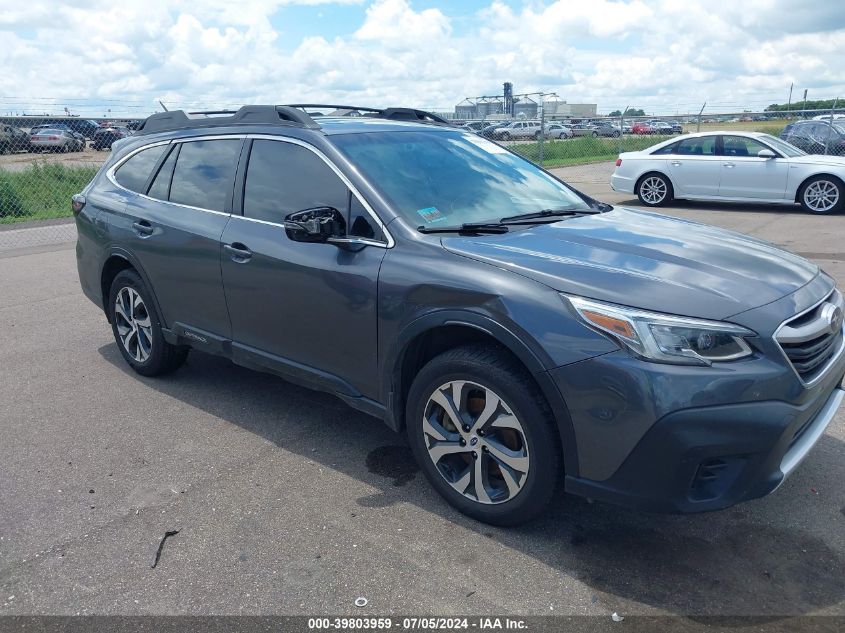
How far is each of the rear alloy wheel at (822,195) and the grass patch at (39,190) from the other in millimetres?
13404

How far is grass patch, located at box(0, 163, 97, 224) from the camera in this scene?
45.2ft

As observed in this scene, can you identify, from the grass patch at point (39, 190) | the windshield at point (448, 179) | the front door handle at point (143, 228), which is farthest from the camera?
the grass patch at point (39, 190)

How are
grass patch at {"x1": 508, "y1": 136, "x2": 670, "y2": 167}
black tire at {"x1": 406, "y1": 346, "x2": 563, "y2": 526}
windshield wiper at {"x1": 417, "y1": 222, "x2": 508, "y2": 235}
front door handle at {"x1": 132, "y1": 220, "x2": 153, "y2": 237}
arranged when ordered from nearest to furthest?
black tire at {"x1": 406, "y1": 346, "x2": 563, "y2": 526}
windshield wiper at {"x1": 417, "y1": 222, "x2": 508, "y2": 235}
front door handle at {"x1": 132, "y1": 220, "x2": 153, "y2": 237}
grass patch at {"x1": 508, "y1": 136, "x2": 670, "y2": 167}

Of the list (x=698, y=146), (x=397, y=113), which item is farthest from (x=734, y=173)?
(x=397, y=113)

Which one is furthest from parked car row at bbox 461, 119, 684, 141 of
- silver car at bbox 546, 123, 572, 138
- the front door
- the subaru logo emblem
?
the subaru logo emblem

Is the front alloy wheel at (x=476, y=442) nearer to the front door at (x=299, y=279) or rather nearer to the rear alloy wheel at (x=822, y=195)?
the front door at (x=299, y=279)

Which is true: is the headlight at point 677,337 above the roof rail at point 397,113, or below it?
below

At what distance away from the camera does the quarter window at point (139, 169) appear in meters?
5.07

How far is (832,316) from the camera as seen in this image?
324 cm

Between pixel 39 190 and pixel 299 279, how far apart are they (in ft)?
44.0

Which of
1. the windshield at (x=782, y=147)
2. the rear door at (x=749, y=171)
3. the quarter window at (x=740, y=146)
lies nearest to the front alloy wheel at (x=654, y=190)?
the rear door at (x=749, y=171)

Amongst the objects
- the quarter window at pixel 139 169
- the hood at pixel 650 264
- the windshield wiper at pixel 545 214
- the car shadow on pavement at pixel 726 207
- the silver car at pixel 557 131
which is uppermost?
the quarter window at pixel 139 169

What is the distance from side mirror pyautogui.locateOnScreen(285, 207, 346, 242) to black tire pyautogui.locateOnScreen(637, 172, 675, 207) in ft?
38.5

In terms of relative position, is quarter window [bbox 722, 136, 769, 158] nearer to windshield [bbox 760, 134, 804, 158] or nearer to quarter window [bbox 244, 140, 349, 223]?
windshield [bbox 760, 134, 804, 158]
